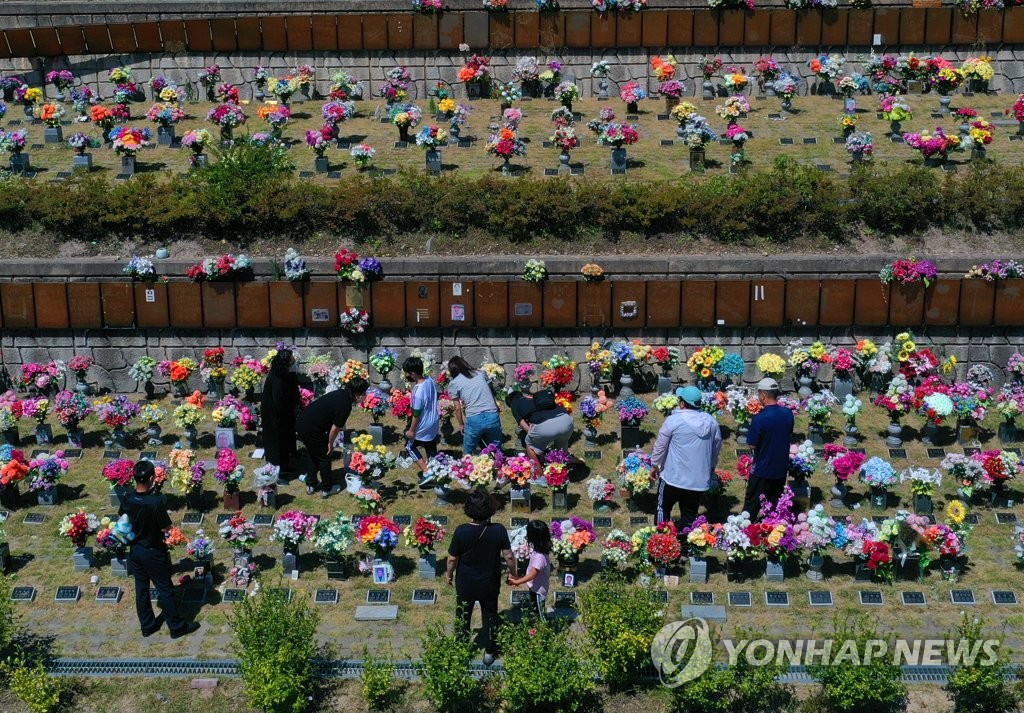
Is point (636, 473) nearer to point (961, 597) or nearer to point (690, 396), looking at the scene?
point (690, 396)

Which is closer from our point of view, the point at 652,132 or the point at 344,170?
the point at 344,170

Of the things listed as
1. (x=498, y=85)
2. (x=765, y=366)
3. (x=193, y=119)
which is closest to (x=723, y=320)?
(x=765, y=366)

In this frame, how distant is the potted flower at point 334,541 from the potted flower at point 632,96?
1501cm

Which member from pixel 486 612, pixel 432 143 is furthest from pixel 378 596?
pixel 432 143

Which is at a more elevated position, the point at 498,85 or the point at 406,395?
the point at 498,85

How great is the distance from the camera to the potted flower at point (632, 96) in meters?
29.5

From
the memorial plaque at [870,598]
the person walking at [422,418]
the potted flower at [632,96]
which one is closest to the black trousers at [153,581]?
the person walking at [422,418]

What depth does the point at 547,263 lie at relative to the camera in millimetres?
23109

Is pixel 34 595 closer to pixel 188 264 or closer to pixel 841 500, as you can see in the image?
pixel 188 264

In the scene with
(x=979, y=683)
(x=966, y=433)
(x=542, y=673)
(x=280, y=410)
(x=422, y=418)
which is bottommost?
(x=979, y=683)

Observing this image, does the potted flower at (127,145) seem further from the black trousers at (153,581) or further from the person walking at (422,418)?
the black trousers at (153,581)

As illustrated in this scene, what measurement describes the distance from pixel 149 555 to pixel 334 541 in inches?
84.8

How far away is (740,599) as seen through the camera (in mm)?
16562

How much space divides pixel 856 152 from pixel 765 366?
7.79 m
